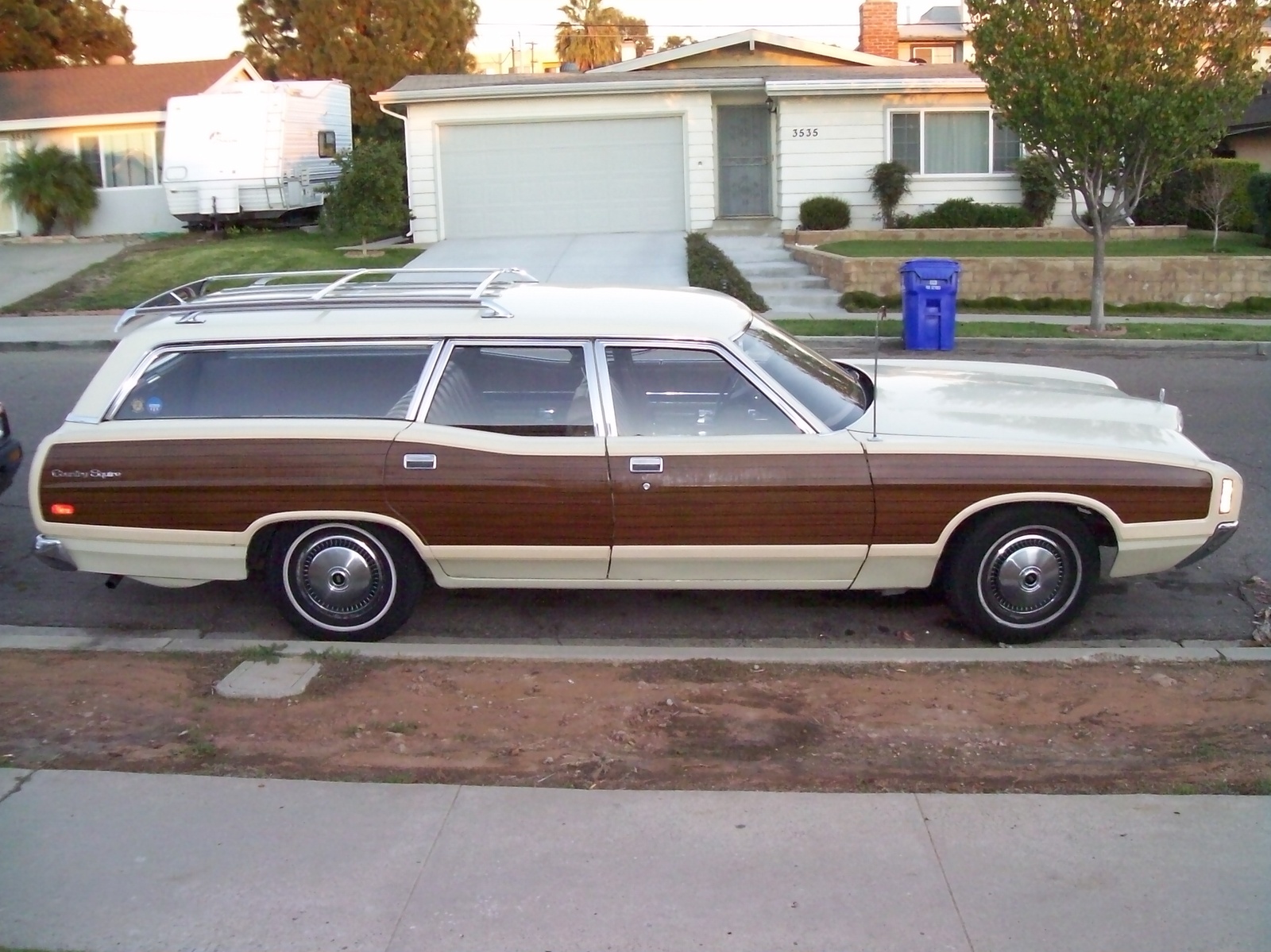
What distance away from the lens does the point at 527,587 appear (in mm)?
6125

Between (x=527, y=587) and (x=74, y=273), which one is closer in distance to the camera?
(x=527, y=587)

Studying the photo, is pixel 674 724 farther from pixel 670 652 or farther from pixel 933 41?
pixel 933 41

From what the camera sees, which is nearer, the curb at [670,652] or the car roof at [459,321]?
the curb at [670,652]

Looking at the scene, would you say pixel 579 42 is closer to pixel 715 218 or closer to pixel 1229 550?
pixel 715 218

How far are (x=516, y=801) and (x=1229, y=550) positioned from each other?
4.89 metres

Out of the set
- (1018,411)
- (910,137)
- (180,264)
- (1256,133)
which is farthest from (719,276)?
(1256,133)

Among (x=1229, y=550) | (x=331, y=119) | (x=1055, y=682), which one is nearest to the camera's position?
(x=1055, y=682)

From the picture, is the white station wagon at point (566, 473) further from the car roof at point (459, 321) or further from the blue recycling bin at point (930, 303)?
the blue recycling bin at point (930, 303)

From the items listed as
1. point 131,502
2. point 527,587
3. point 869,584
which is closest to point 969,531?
point 869,584

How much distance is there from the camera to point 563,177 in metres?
24.3

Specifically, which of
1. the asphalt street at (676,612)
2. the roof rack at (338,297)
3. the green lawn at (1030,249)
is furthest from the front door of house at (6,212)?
the roof rack at (338,297)

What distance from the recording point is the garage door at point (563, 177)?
2417 cm

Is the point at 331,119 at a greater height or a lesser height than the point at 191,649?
greater

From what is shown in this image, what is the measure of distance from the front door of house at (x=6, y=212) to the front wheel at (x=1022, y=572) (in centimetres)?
2806
